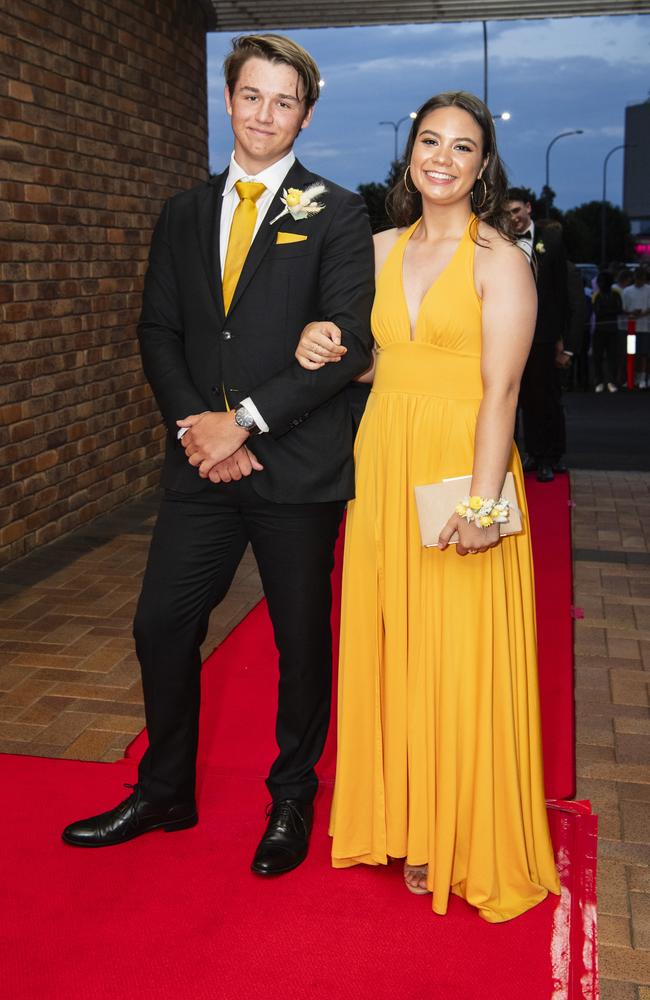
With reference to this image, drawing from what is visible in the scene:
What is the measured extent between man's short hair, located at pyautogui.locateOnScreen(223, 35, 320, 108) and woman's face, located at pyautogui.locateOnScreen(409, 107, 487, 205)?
1.07 feet

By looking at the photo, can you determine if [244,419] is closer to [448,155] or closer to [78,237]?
[448,155]

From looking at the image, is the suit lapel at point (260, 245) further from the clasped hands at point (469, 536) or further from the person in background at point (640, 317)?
the person in background at point (640, 317)

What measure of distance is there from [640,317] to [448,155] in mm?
14601

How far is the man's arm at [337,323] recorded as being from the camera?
281cm

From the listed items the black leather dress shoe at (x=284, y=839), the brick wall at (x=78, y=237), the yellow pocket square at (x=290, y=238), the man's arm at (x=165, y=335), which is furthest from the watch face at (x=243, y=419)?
the brick wall at (x=78, y=237)

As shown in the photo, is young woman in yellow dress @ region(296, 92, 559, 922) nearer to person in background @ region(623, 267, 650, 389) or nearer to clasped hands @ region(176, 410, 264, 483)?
clasped hands @ region(176, 410, 264, 483)

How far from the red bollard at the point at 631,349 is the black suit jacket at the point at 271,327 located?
13619mm

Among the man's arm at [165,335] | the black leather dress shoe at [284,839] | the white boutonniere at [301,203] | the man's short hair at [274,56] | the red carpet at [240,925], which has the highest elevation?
the man's short hair at [274,56]

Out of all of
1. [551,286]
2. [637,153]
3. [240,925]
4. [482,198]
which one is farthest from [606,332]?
[637,153]

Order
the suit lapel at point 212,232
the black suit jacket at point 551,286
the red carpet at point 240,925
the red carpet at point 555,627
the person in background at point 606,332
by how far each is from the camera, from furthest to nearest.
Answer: the person in background at point 606,332, the black suit jacket at point 551,286, the red carpet at point 555,627, the suit lapel at point 212,232, the red carpet at point 240,925

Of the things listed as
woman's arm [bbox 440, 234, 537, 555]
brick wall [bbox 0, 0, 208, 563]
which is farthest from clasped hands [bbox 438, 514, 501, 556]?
brick wall [bbox 0, 0, 208, 563]

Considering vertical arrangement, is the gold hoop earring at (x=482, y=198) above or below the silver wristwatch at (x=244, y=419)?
above

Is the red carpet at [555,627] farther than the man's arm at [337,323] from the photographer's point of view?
Yes

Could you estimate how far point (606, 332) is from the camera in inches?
642
